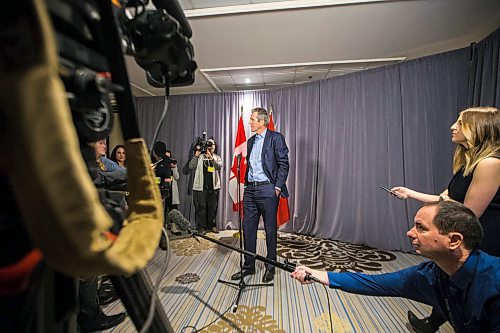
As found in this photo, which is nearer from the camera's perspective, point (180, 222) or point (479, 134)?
point (479, 134)

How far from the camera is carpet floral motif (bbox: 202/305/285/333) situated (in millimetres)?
1600

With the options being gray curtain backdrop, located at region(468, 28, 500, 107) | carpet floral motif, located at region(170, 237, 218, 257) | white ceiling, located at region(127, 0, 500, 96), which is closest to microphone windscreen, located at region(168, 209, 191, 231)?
carpet floral motif, located at region(170, 237, 218, 257)

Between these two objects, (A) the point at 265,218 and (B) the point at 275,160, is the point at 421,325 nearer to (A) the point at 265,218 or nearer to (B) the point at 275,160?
(A) the point at 265,218

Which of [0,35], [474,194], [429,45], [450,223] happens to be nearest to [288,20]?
[429,45]

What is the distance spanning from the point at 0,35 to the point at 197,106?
452 cm

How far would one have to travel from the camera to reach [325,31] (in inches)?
101

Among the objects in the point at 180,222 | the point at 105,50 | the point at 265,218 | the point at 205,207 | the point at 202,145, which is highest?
the point at 202,145

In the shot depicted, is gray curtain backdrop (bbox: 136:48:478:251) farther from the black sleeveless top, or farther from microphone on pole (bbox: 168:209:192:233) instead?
microphone on pole (bbox: 168:209:192:233)

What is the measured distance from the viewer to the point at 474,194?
49.0 inches

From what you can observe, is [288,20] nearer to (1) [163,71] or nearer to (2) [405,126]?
(2) [405,126]

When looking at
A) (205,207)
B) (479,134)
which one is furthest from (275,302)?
(205,207)

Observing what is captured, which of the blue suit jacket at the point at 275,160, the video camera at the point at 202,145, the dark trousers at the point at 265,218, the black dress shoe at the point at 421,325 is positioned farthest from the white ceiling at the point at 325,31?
the black dress shoe at the point at 421,325

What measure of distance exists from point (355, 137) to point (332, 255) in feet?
4.89

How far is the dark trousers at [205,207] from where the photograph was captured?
13.4 feet
